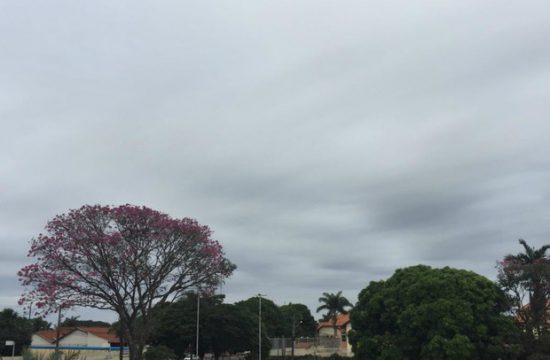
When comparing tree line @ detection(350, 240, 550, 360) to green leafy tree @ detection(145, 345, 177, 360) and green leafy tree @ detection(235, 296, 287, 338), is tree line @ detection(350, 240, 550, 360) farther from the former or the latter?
green leafy tree @ detection(235, 296, 287, 338)

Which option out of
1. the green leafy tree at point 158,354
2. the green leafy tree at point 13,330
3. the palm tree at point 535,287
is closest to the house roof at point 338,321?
the green leafy tree at point 158,354

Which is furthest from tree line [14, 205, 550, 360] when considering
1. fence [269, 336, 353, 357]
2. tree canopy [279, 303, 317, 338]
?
tree canopy [279, 303, 317, 338]

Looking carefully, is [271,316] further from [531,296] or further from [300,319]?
[531,296]

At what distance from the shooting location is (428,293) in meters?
33.6

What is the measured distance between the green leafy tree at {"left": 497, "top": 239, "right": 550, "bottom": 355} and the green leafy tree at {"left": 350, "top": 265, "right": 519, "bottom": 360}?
0.70 metres

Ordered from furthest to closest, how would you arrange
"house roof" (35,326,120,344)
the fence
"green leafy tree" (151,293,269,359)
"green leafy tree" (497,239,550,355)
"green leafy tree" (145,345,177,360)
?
"house roof" (35,326,120,344) < the fence < "green leafy tree" (151,293,269,359) < "green leafy tree" (145,345,177,360) < "green leafy tree" (497,239,550,355)

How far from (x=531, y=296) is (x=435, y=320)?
5510mm

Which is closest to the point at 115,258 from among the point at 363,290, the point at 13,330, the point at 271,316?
the point at 363,290

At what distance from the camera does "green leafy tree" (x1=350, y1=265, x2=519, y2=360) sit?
31203 millimetres

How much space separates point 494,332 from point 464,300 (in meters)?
2.36

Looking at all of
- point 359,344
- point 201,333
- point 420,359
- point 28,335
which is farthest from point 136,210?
point 28,335

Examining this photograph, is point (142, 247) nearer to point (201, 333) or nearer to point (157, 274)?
point (157, 274)

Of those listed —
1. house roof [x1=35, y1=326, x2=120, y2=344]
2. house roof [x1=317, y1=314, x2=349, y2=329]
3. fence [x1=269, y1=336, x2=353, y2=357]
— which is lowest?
fence [x1=269, y1=336, x2=353, y2=357]

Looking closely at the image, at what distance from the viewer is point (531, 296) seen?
1266 inches
